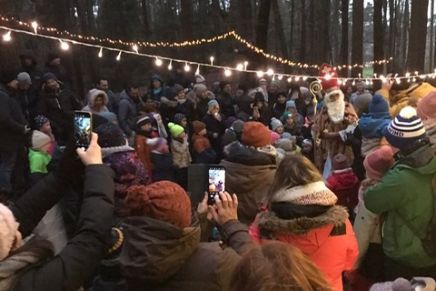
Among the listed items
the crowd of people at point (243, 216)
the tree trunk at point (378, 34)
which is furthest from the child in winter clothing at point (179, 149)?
the tree trunk at point (378, 34)

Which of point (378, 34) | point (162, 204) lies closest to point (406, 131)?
point (162, 204)

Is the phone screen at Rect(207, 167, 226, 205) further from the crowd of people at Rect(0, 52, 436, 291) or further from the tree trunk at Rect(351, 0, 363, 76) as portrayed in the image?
the tree trunk at Rect(351, 0, 363, 76)

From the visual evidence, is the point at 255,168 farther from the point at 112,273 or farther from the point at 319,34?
the point at 319,34

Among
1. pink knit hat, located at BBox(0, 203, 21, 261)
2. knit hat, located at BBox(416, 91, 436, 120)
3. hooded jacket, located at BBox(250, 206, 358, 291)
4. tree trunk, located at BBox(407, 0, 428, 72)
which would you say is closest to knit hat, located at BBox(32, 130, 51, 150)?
knit hat, located at BBox(416, 91, 436, 120)

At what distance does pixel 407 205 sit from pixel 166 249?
2.17 metres

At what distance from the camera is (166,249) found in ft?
8.18

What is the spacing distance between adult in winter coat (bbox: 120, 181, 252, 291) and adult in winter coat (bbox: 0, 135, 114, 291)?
Answer: 0.13m

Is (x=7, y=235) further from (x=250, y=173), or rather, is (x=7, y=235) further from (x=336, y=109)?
(x=336, y=109)

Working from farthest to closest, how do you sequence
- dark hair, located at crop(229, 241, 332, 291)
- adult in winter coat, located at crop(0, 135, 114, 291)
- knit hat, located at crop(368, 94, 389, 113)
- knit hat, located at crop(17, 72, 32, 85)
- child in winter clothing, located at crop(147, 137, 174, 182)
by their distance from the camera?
knit hat, located at crop(17, 72, 32, 85), child in winter clothing, located at crop(147, 137, 174, 182), knit hat, located at crop(368, 94, 389, 113), adult in winter coat, located at crop(0, 135, 114, 291), dark hair, located at crop(229, 241, 332, 291)

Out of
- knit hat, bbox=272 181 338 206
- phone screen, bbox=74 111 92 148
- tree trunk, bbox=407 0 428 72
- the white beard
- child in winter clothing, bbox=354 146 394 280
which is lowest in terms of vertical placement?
child in winter clothing, bbox=354 146 394 280

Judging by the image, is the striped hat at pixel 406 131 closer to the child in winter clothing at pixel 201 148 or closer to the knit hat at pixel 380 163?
the knit hat at pixel 380 163

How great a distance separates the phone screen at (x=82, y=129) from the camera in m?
3.00

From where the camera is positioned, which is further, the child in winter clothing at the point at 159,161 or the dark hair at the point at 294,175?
the child in winter clothing at the point at 159,161

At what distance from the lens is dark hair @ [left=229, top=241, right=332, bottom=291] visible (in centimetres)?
167
